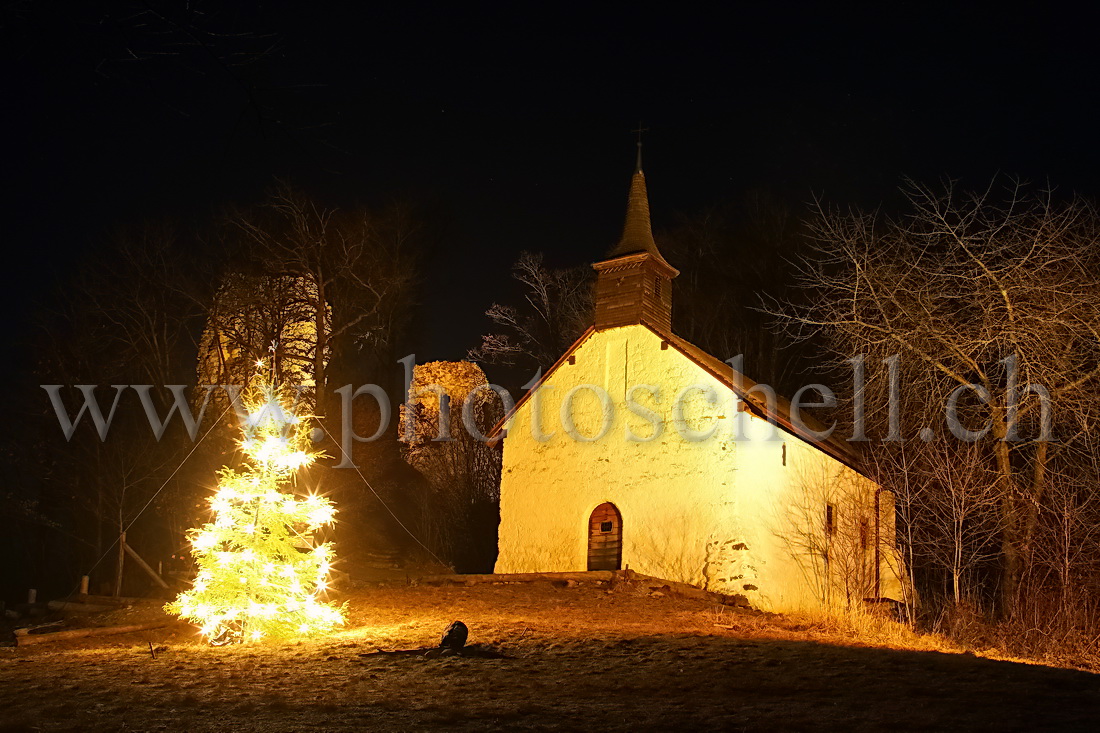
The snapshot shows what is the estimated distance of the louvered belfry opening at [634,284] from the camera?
22.1 metres

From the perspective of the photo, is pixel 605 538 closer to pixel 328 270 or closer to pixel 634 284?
pixel 634 284

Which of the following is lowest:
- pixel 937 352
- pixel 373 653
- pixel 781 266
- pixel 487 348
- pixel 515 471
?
pixel 373 653

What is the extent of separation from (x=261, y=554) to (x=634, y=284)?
40.1 feet

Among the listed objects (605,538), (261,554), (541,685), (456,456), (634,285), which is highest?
(634,285)

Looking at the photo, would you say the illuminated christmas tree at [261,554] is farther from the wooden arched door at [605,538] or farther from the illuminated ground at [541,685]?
the wooden arched door at [605,538]

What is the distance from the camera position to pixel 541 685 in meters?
9.18

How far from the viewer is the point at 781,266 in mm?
36625

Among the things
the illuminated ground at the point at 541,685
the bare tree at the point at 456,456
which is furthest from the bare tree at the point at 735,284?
the illuminated ground at the point at 541,685

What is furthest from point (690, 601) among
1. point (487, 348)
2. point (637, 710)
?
point (487, 348)

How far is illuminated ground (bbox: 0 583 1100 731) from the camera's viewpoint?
750cm

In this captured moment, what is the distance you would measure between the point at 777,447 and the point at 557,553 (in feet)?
18.4

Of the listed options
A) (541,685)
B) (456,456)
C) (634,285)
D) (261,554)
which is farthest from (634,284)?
(456,456)

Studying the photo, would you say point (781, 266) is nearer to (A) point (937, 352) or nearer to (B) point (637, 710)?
(A) point (937, 352)

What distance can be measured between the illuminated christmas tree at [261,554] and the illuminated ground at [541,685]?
0.58m
